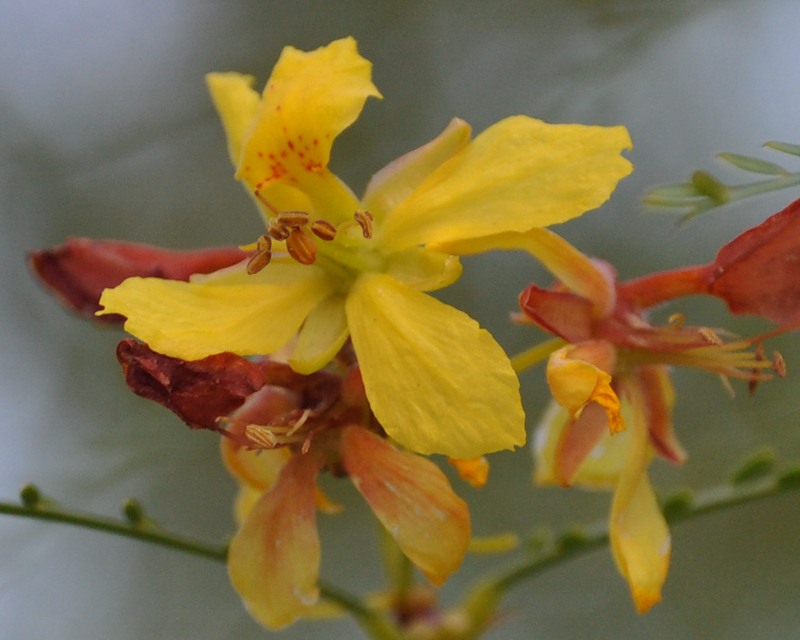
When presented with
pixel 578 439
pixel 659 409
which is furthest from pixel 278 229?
pixel 659 409

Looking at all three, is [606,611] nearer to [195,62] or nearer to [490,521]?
[490,521]

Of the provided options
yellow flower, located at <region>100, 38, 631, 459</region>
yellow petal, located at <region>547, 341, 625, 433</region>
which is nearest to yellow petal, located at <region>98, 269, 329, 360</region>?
yellow flower, located at <region>100, 38, 631, 459</region>

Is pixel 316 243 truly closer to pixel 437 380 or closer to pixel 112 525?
pixel 437 380

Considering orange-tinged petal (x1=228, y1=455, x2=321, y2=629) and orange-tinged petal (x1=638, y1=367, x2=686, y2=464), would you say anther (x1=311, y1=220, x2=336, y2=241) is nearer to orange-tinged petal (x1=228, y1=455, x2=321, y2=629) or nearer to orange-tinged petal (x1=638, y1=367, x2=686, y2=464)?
orange-tinged petal (x1=228, y1=455, x2=321, y2=629)

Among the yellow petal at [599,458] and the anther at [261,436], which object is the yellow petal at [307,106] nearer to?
the anther at [261,436]


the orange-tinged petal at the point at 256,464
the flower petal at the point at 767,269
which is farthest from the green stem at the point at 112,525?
the flower petal at the point at 767,269

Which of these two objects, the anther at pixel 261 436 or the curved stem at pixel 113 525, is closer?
the anther at pixel 261 436
